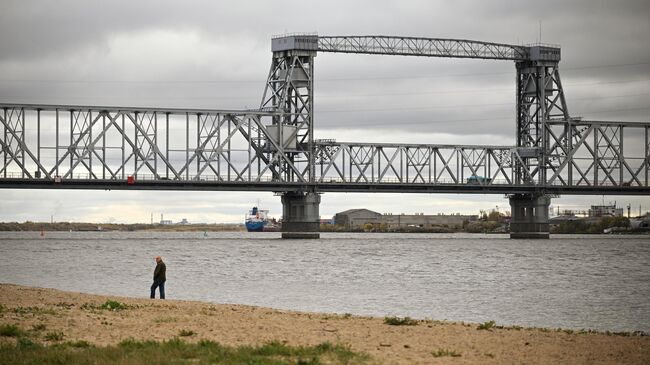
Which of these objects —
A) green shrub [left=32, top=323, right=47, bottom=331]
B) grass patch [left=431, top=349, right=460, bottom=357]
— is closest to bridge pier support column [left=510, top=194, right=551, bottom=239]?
green shrub [left=32, top=323, right=47, bottom=331]

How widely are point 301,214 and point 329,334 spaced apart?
11100 cm

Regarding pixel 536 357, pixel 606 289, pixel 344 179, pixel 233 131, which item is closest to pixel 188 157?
pixel 233 131

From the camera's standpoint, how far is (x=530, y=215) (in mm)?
155125

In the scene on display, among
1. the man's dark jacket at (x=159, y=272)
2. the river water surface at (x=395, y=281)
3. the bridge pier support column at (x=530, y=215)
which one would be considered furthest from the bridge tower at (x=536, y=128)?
the man's dark jacket at (x=159, y=272)

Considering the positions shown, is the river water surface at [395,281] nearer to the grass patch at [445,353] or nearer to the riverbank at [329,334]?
the riverbank at [329,334]

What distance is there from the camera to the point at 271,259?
88.6 m

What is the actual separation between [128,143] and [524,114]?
5925cm

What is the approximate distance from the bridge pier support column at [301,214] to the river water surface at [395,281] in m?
37.9

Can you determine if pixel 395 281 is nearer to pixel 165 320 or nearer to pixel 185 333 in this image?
pixel 165 320

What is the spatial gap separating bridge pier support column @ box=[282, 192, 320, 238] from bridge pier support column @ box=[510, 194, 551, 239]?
33.4 m

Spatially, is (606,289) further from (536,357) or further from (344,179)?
(344,179)

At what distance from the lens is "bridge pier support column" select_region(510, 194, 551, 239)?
505ft

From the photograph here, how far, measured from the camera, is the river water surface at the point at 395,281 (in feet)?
141

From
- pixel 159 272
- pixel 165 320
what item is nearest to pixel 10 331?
pixel 165 320
